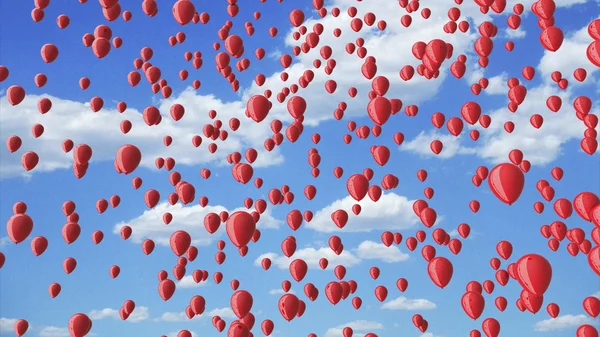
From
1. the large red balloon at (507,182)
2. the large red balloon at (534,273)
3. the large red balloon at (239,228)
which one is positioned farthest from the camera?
the large red balloon at (239,228)

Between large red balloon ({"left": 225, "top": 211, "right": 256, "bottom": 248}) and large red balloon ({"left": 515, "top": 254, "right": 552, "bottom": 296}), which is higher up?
large red balloon ({"left": 225, "top": 211, "right": 256, "bottom": 248})

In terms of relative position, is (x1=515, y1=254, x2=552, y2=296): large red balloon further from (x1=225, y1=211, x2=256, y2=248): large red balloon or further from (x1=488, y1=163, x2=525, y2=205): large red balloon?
(x1=225, y1=211, x2=256, y2=248): large red balloon

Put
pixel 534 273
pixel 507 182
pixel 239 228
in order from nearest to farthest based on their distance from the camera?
pixel 534 273, pixel 507 182, pixel 239 228

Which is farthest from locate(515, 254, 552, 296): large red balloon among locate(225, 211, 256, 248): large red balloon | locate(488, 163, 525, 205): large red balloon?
locate(225, 211, 256, 248): large red balloon

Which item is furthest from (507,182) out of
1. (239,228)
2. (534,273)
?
(239,228)

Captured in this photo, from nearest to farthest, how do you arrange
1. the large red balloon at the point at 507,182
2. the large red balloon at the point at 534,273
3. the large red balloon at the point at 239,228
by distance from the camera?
the large red balloon at the point at 534,273 → the large red balloon at the point at 507,182 → the large red balloon at the point at 239,228

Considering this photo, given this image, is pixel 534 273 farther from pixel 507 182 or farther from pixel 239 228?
pixel 239 228

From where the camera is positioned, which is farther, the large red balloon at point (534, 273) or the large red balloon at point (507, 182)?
the large red balloon at point (507, 182)

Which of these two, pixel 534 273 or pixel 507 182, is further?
pixel 507 182

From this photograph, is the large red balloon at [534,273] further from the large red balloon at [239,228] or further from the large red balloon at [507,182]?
the large red balloon at [239,228]

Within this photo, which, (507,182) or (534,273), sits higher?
(507,182)

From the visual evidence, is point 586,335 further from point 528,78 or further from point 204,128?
point 204,128

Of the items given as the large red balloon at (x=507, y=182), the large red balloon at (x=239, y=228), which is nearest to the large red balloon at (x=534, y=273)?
the large red balloon at (x=507, y=182)

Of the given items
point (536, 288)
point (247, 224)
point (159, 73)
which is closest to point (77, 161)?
point (159, 73)
